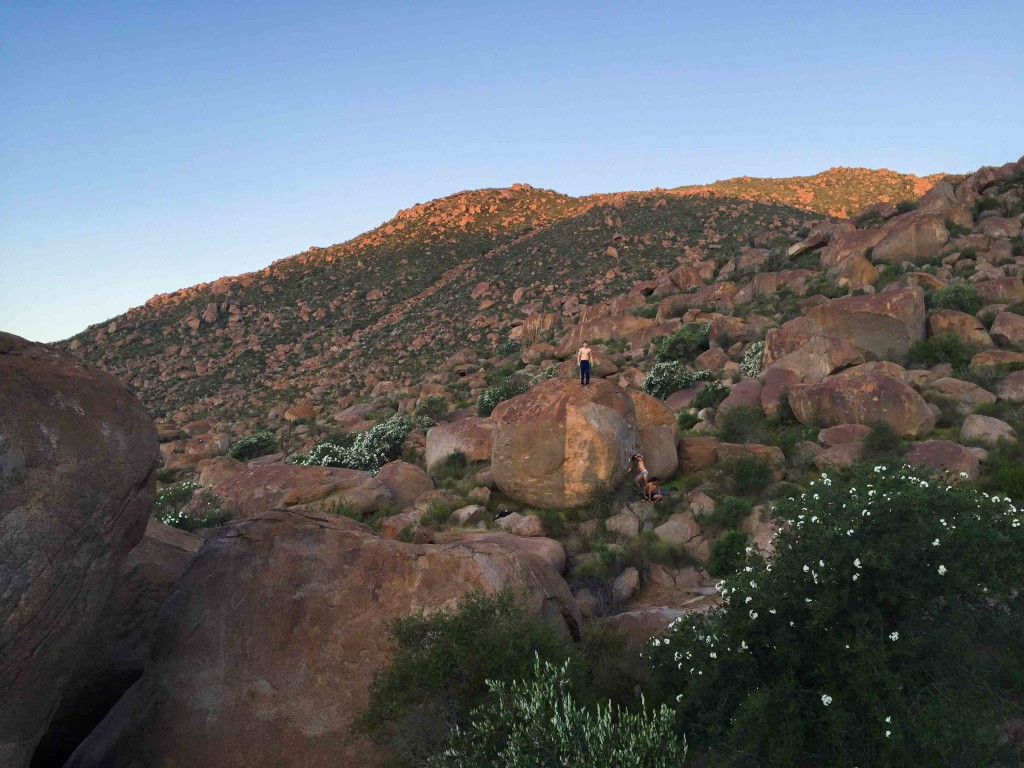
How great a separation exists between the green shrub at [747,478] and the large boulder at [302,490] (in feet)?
22.7

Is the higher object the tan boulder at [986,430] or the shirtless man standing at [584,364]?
the shirtless man standing at [584,364]

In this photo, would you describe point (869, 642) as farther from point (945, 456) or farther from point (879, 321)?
point (879, 321)

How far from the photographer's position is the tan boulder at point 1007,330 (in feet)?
59.6

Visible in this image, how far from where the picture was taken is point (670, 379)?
2091 cm

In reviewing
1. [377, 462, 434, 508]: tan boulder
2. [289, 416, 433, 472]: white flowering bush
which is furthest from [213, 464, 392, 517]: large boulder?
[289, 416, 433, 472]: white flowering bush

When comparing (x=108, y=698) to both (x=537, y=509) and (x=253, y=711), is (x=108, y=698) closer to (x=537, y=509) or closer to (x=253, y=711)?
(x=253, y=711)

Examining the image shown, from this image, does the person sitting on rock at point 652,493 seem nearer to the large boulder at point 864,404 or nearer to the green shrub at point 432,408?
the large boulder at point 864,404

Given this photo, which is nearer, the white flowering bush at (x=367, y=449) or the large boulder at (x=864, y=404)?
the large boulder at (x=864, y=404)

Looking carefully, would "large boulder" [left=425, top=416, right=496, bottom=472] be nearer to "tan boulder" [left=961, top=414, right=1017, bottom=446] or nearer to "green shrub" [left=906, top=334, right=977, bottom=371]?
"tan boulder" [left=961, top=414, right=1017, bottom=446]

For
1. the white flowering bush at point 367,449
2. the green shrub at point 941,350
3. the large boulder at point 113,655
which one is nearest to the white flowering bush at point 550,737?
the large boulder at point 113,655

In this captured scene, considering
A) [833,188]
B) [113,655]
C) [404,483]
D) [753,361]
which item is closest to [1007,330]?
[753,361]

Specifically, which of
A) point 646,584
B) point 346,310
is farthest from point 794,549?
point 346,310

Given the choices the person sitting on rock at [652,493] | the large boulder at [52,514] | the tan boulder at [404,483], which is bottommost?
the person sitting on rock at [652,493]

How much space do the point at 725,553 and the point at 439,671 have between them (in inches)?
255
